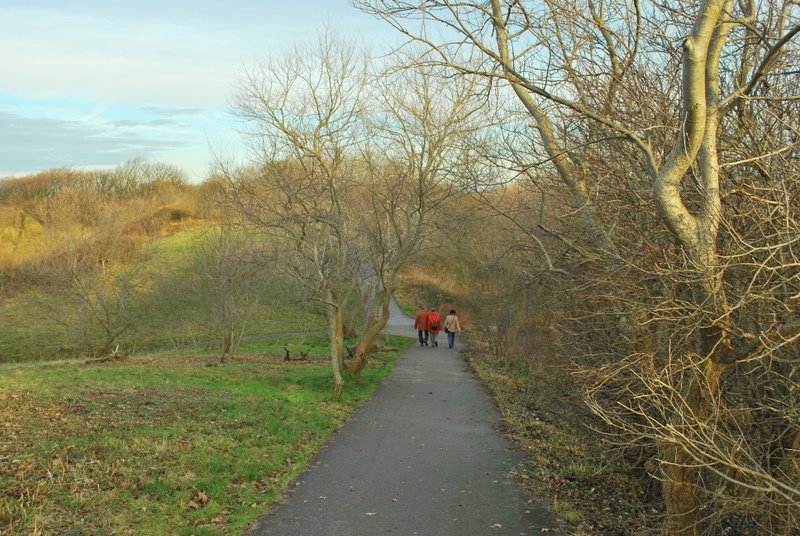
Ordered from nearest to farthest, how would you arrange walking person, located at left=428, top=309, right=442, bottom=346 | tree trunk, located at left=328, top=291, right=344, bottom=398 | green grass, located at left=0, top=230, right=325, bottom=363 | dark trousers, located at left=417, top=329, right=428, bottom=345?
tree trunk, located at left=328, top=291, right=344, bottom=398
walking person, located at left=428, top=309, right=442, bottom=346
dark trousers, located at left=417, top=329, right=428, bottom=345
green grass, located at left=0, top=230, right=325, bottom=363

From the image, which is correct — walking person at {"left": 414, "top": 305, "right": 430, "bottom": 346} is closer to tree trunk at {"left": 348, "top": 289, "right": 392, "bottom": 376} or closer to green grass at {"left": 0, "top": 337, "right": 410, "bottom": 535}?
tree trunk at {"left": 348, "top": 289, "right": 392, "bottom": 376}

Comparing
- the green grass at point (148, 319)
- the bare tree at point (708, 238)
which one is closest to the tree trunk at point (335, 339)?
the bare tree at point (708, 238)

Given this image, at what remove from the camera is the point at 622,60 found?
7395 millimetres

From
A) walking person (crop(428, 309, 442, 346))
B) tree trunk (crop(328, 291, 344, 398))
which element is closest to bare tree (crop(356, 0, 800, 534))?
tree trunk (crop(328, 291, 344, 398))

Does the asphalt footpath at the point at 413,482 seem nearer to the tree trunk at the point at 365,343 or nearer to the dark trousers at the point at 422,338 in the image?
the tree trunk at the point at 365,343

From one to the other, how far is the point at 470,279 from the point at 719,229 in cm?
2453

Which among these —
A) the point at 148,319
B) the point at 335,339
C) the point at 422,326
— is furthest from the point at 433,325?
the point at 148,319

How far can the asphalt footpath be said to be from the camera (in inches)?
264

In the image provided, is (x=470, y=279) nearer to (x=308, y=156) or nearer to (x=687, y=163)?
(x=308, y=156)

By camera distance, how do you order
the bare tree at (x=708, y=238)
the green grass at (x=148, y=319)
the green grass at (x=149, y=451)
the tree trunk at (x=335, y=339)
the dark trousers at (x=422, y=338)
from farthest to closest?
the green grass at (x=148, y=319)
the dark trousers at (x=422, y=338)
the tree trunk at (x=335, y=339)
the green grass at (x=149, y=451)
the bare tree at (x=708, y=238)

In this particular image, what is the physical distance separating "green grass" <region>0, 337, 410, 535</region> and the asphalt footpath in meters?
0.36

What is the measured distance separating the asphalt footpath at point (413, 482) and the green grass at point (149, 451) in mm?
365

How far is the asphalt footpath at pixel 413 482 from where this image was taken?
671 centimetres

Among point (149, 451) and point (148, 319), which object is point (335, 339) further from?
point (148, 319)
